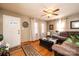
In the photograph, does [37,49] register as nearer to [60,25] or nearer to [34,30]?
[34,30]

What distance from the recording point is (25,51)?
6.02 ft

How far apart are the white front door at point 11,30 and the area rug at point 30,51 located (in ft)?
0.69

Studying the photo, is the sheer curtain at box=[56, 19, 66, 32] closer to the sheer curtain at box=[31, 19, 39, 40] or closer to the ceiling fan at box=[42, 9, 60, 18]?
the ceiling fan at box=[42, 9, 60, 18]

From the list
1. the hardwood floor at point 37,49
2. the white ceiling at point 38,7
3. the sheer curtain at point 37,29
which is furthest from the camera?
the sheer curtain at point 37,29

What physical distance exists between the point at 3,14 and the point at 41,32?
0.93 m

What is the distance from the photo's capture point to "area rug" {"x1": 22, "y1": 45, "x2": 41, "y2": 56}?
1.77 metres

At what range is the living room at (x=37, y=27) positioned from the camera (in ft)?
5.40

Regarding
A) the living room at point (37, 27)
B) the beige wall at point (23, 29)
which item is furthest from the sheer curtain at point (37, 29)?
the beige wall at point (23, 29)

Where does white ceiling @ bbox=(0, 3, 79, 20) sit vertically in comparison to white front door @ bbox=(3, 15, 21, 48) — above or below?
above

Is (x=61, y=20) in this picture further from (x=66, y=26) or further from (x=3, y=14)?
(x=3, y=14)

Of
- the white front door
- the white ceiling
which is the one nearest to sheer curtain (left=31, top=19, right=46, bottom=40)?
the white ceiling

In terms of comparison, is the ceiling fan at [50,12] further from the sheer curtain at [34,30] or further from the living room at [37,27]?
the sheer curtain at [34,30]

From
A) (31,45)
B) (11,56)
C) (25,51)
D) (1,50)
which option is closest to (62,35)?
(31,45)

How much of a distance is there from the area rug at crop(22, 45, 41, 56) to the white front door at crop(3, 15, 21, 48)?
0.69ft
